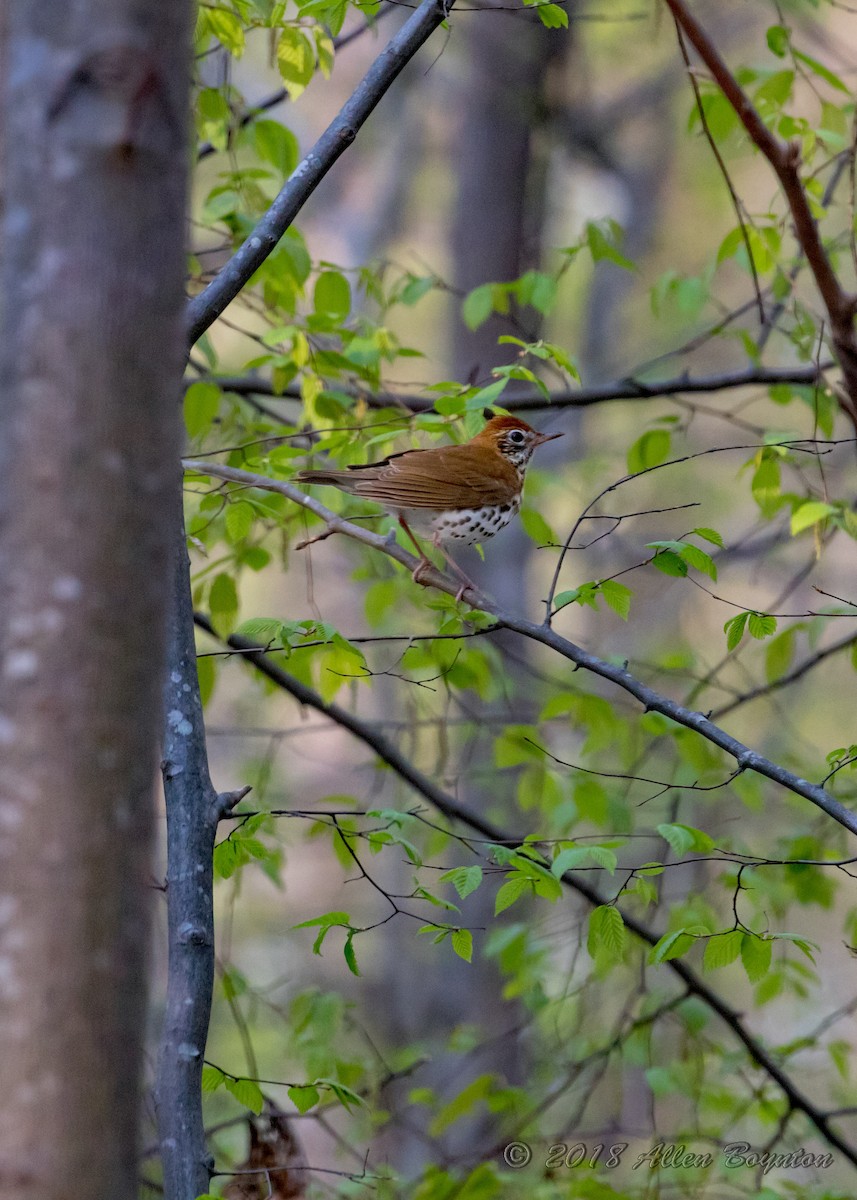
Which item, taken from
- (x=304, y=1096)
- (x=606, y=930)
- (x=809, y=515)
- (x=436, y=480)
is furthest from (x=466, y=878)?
(x=436, y=480)

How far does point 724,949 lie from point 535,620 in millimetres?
7743

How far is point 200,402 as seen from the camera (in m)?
4.16

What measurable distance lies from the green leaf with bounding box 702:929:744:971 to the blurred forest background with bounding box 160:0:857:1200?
0.04 metres

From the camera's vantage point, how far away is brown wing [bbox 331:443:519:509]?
468cm

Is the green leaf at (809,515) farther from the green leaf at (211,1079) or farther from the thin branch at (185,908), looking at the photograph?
the green leaf at (211,1079)

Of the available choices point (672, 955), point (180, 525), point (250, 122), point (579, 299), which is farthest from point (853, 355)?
point (579, 299)

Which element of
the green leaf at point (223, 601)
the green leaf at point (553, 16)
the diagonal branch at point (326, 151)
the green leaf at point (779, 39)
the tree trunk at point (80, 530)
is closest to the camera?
the tree trunk at point (80, 530)

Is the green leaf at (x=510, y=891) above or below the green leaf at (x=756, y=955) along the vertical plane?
above

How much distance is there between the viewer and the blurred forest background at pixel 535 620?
392 centimetres

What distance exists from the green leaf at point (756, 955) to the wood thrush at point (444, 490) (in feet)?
6.61

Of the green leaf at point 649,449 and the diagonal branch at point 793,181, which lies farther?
the green leaf at point 649,449

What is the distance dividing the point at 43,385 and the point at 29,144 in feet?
0.90

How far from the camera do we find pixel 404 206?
45.7 ft

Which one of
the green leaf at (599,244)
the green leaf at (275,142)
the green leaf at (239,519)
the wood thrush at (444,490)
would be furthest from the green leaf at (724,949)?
the green leaf at (275,142)
